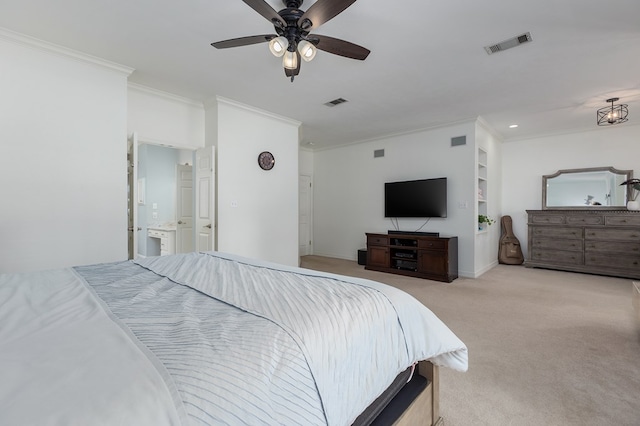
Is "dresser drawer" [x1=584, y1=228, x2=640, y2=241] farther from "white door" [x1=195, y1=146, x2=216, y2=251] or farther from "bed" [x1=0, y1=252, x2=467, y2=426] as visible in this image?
"white door" [x1=195, y1=146, x2=216, y2=251]

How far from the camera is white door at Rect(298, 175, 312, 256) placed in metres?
7.11

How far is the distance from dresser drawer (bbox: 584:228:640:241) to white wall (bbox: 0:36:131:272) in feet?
23.3

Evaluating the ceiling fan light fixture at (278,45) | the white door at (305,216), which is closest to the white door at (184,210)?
the white door at (305,216)

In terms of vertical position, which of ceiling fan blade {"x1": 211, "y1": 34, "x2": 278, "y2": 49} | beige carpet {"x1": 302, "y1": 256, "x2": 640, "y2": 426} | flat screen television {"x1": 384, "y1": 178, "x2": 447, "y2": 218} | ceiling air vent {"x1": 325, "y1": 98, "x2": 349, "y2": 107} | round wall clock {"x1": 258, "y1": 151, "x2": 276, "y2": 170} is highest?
ceiling air vent {"x1": 325, "y1": 98, "x2": 349, "y2": 107}

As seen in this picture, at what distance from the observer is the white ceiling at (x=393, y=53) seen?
7.52 feet

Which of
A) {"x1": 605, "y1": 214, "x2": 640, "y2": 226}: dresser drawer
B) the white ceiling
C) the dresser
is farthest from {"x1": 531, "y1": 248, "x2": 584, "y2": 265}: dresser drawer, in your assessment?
the white ceiling

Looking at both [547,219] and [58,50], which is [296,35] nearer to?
[58,50]

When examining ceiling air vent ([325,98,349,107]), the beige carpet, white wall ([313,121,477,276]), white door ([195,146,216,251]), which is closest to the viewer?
the beige carpet

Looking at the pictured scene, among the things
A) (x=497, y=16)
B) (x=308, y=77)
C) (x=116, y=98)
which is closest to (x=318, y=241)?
(x=308, y=77)

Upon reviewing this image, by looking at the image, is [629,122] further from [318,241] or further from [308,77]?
[318,241]

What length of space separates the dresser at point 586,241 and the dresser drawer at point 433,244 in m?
2.34

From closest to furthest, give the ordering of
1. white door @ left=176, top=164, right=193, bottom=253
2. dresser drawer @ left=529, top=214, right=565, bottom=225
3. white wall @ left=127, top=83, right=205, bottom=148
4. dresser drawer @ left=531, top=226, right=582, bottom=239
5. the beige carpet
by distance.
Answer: the beige carpet, white wall @ left=127, top=83, right=205, bottom=148, white door @ left=176, top=164, right=193, bottom=253, dresser drawer @ left=531, top=226, right=582, bottom=239, dresser drawer @ left=529, top=214, right=565, bottom=225

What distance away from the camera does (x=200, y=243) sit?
13.8ft

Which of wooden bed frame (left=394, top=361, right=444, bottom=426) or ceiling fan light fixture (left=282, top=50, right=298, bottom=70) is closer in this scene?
wooden bed frame (left=394, top=361, right=444, bottom=426)
